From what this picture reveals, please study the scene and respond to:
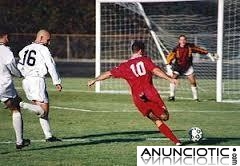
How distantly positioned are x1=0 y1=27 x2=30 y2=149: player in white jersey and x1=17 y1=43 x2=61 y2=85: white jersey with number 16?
0.38 m

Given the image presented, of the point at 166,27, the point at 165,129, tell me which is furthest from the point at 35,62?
the point at 166,27

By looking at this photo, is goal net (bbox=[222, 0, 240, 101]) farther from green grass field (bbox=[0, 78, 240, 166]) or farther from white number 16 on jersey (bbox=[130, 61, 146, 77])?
white number 16 on jersey (bbox=[130, 61, 146, 77])

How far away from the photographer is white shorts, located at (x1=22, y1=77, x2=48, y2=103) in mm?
11594

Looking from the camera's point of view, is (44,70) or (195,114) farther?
(195,114)

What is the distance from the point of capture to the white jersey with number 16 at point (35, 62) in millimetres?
11555

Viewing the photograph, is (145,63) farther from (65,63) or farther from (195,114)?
(65,63)

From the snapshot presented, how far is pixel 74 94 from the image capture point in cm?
2259

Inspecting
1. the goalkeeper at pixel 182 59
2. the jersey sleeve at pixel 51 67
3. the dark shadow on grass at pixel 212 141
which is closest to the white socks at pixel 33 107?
the jersey sleeve at pixel 51 67

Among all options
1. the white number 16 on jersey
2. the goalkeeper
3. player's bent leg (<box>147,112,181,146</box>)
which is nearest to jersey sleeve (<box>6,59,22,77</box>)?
the white number 16 on jersey

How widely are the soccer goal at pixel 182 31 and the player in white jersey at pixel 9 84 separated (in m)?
10.1

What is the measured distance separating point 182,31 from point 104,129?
16027 millimetres

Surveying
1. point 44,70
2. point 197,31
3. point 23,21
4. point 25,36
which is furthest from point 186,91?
point 23,21

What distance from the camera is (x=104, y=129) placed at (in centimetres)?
1388

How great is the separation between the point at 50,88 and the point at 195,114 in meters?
9.84
